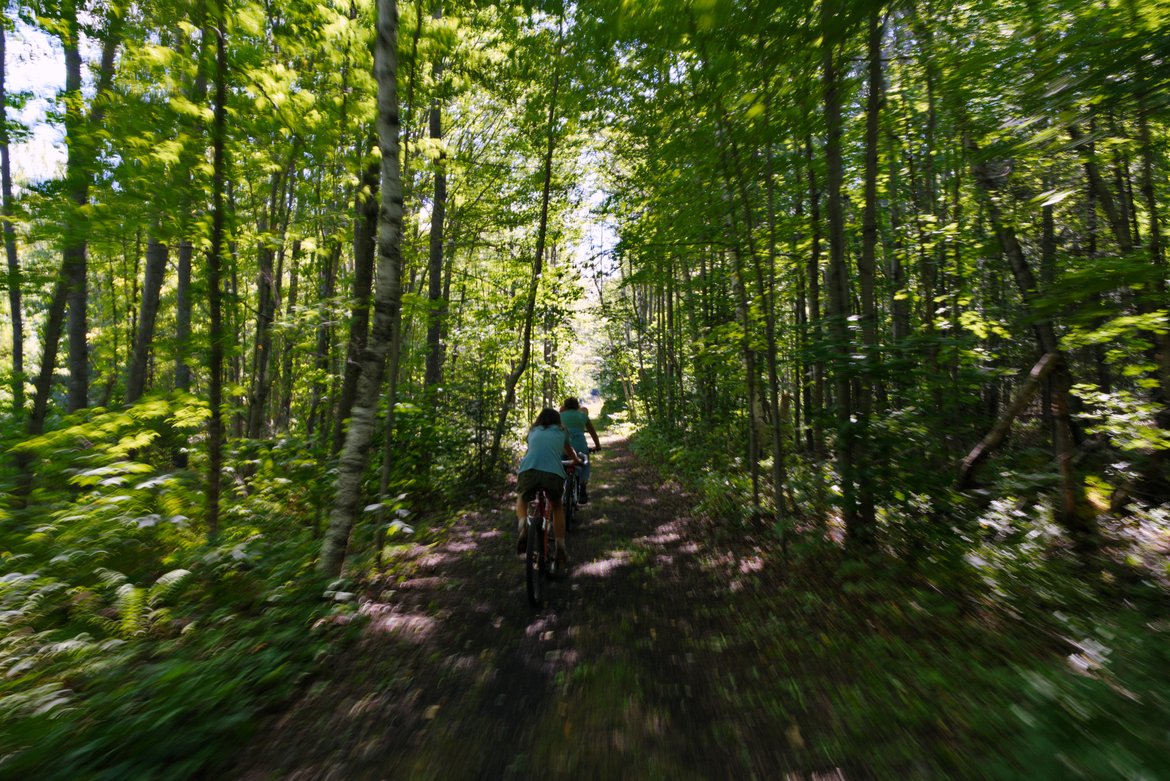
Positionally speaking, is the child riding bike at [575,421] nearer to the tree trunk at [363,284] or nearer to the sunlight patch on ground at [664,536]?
the sunlight patch on ground at [664,536]

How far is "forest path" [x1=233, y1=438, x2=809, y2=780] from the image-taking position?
9.69 ft

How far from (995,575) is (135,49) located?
31.3 feet

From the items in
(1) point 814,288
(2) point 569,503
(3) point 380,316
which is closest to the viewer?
(3) point 380,316

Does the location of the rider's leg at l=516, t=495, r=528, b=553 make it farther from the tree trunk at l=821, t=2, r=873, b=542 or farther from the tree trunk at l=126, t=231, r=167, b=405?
the tree trunk at l=126, t=231, r=167, b=405

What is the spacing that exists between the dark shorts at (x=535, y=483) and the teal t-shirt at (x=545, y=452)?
0.16 feet

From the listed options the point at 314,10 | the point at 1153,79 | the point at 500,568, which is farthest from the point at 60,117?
the point at 1153,79

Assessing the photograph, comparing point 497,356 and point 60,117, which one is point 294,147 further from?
point 497,356

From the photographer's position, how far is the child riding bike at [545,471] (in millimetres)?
5785

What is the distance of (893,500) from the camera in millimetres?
5281

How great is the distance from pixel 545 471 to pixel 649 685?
2599 millimetres

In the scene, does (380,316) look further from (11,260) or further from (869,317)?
(11,260)

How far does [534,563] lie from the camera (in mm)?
5422

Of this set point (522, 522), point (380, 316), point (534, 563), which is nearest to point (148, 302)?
point (380, 316)

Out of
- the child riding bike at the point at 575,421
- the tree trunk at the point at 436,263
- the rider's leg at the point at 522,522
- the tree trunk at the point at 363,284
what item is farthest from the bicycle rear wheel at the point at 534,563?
the tree trunk at the point at 436,263
